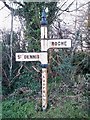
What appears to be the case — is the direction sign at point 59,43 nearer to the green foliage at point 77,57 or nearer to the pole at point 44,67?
the pole at point 44,67

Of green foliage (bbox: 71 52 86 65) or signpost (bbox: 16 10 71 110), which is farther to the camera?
green foliage (bbox: 71 52 86 65)

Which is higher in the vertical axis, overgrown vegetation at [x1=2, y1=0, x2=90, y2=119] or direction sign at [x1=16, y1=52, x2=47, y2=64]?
direction sign at [x1=16, y1=52, x2=47, y2=64]

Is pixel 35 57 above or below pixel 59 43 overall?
below

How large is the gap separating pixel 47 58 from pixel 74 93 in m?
0.60

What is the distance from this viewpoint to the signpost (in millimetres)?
3705

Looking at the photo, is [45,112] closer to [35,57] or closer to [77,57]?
[35,57]

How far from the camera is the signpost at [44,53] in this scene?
3.71 metres

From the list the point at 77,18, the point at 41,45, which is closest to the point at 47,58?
the point at 41,45

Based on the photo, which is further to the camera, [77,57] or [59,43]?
[77,57]

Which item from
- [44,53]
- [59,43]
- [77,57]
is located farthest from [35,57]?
[77,57]

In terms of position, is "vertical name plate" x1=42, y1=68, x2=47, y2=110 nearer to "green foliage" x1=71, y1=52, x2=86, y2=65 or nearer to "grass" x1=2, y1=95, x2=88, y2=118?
"grass" x1=2, y1=95, x2=88, y2=118

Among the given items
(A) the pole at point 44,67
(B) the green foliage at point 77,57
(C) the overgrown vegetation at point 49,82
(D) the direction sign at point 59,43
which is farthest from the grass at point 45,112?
(D) the direction sign at point 59,43

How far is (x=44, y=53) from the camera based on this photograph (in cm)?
374

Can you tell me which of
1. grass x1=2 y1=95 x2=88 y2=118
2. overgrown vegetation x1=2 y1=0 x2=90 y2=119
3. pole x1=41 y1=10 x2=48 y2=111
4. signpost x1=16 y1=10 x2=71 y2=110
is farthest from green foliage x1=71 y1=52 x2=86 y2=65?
grass x1=2 y1=95 x2=88 y2=118
